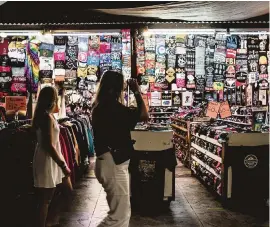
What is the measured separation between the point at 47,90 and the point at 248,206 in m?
3.91

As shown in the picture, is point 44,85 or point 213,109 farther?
point 213,109

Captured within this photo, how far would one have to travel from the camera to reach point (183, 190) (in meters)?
7.86

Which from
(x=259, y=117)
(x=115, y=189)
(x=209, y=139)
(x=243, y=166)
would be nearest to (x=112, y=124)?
(x=115, y=189)

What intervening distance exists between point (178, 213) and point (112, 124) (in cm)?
298

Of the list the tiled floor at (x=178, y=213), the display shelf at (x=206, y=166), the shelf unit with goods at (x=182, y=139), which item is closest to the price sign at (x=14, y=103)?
the tiled floor at (x=178, y=213)

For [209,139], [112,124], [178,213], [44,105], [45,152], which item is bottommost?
[178,213]

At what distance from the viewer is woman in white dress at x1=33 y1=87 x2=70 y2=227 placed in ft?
14.5

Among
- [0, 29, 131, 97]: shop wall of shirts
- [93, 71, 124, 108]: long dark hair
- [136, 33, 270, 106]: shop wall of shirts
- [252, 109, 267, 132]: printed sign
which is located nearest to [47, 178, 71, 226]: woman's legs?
[93, 71, 124, 108]: long dark hair

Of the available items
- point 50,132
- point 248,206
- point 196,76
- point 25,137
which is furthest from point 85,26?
point 196,76

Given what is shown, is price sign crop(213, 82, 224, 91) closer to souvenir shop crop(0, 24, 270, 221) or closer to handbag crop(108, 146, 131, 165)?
souvenir shop crop(0, 24, 270, 221)

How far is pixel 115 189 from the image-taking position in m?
3.78

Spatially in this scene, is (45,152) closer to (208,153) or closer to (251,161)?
(251,161)

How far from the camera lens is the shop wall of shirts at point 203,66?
14414mm

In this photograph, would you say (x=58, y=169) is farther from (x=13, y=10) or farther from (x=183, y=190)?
(x=183, y=190)
